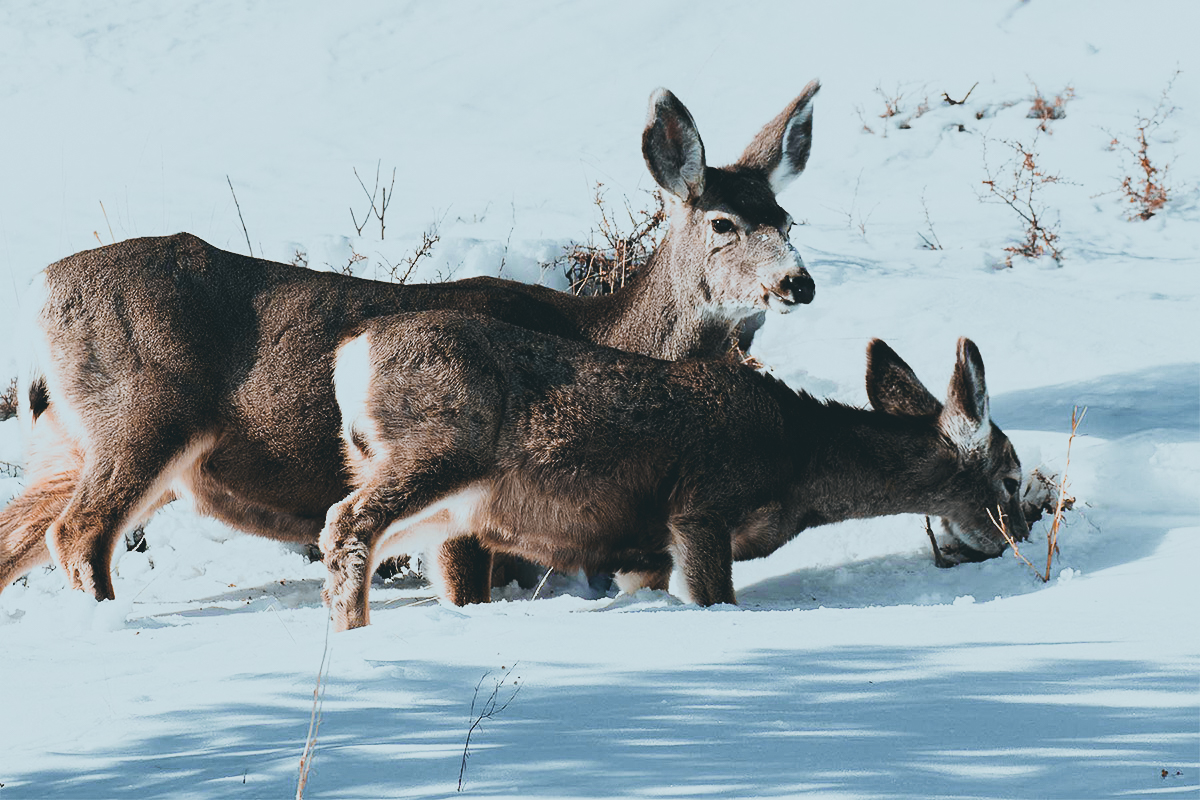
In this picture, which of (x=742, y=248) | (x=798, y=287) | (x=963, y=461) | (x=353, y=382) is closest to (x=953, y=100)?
(x=742, y=248)

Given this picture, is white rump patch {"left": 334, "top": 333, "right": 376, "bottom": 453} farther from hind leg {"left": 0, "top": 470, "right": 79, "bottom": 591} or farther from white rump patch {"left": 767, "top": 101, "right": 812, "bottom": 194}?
white rump patch {"left": 767, "top": 101, "right": 812, "bottom": 194}

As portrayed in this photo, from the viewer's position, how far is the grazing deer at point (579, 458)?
20.2 feet

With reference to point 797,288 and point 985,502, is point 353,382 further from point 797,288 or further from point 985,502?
point 985,502

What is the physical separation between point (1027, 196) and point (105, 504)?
31.0 feet

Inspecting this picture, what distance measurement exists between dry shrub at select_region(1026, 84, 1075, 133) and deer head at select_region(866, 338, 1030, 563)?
807 centimetres

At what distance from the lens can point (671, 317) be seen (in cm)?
766

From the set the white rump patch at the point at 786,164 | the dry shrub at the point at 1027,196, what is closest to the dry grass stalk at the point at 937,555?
the white rump patch at the point at 786,164

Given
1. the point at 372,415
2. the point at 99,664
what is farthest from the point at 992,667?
the point at 372,415

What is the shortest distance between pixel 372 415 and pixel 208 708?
8.35 ft

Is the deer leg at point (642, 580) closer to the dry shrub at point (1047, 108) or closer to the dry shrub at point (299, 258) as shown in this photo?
the dry shrub at point (299, 258)

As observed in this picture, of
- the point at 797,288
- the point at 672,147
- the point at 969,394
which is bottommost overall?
the point at 969,394

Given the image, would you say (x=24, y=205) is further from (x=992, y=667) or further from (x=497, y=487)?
(x=992, y=667)

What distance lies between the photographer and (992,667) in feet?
13.7

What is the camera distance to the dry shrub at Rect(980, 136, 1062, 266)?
39.7 feet
